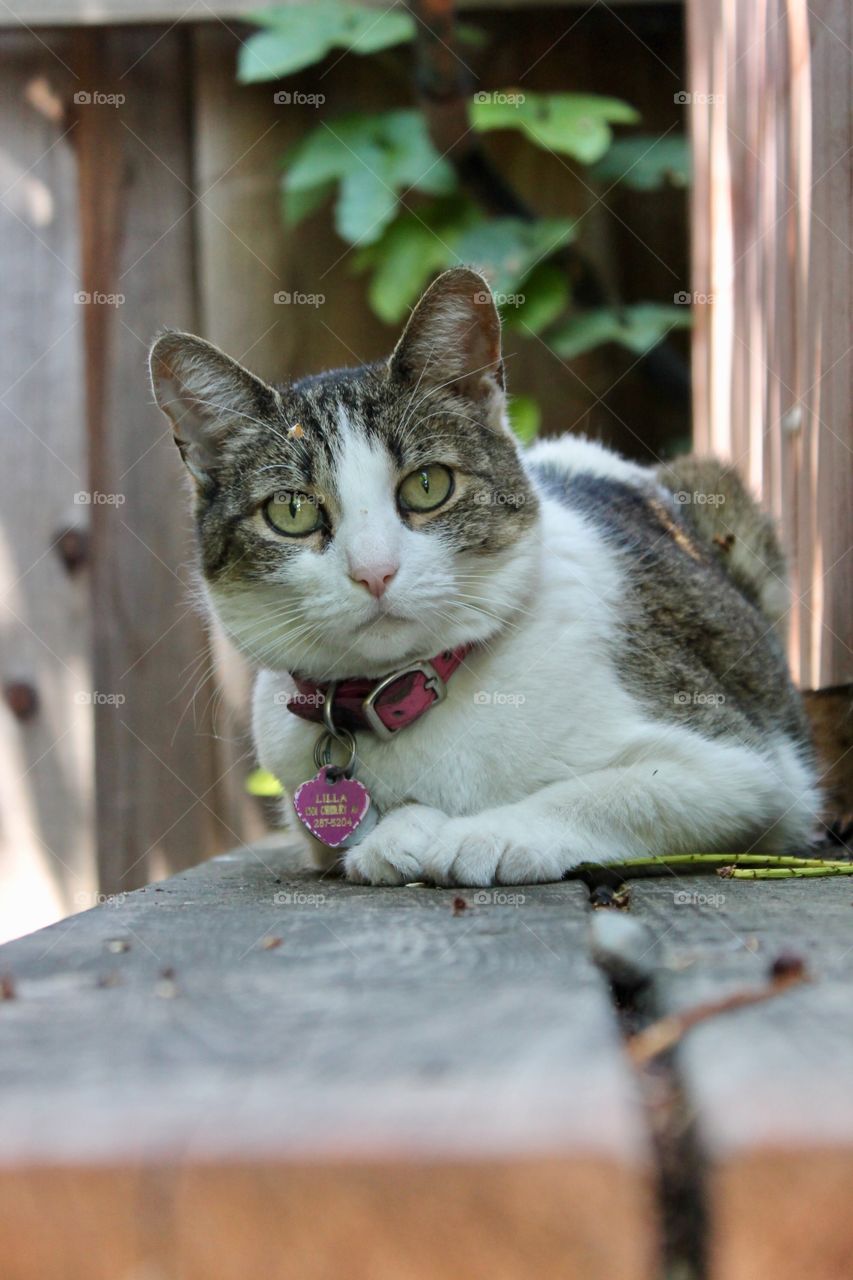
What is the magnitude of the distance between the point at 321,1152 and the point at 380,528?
4.53 ft

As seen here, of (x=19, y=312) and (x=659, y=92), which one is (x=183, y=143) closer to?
(x=19, y=312)

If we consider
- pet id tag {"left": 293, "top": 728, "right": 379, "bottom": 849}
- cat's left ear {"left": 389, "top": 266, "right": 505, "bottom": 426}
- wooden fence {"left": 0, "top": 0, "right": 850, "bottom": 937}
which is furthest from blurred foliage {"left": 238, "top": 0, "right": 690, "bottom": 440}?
pet id tag {"left": 293, "top": 728, "right": 379, "bottom": 849}

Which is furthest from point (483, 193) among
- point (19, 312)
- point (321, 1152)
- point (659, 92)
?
point (321, 1152)

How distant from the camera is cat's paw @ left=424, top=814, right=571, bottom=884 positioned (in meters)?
1.92

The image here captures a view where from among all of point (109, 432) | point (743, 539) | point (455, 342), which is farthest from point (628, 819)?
point (109, 432)

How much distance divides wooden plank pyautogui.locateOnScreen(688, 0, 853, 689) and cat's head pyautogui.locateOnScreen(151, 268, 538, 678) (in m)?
0.74

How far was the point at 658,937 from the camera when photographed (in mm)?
1350

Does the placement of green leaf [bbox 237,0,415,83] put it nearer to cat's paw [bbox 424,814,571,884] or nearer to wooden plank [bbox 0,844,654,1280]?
cat's paw [bbox 424,814,571,884]

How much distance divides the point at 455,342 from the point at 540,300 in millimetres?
2378

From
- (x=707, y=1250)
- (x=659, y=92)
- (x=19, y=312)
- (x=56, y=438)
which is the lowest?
(x=707, y=1250)

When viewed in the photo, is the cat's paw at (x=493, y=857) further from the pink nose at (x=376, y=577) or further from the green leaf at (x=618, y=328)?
the green leaf at (x=618, y=328)

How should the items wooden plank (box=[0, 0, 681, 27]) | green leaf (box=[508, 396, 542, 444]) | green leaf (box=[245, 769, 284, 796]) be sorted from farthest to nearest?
green leaf (box=[508, 396, 542, 444]) → wooden plank (box=[0, 0, 681, 27]) → green leaf (box=[245, 769, 284, 796])

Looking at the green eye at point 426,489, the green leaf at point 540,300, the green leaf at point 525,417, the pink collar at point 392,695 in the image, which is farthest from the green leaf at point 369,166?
the pink collar at point 392,695

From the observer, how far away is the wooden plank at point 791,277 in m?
2.56
